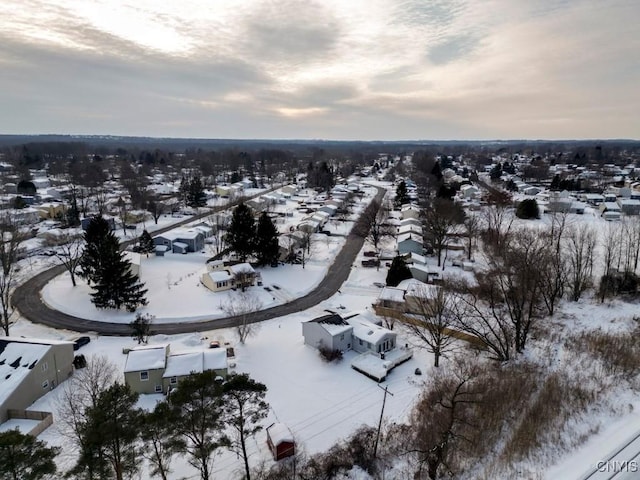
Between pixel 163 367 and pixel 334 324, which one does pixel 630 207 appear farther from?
pixel 163 367

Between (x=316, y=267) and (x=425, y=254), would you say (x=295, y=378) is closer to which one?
(x=316, y=267)

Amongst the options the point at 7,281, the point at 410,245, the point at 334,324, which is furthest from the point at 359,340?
the point at 7,281

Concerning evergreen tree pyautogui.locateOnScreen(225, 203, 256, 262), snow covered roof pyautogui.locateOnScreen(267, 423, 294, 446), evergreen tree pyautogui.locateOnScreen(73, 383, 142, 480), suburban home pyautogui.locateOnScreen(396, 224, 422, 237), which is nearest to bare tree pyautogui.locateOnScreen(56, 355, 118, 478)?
evergreen tree pyautogui.locateOnScreen(73, 383, 142, 480)

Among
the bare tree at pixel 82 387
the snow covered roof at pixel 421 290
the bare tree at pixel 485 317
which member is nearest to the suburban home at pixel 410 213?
the bare tree at pixel 485 317

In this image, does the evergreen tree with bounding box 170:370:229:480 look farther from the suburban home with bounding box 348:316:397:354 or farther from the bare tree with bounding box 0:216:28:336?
the bare tree with bounding box 0:216:28:336

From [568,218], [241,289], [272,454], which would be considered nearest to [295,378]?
[272,454]
